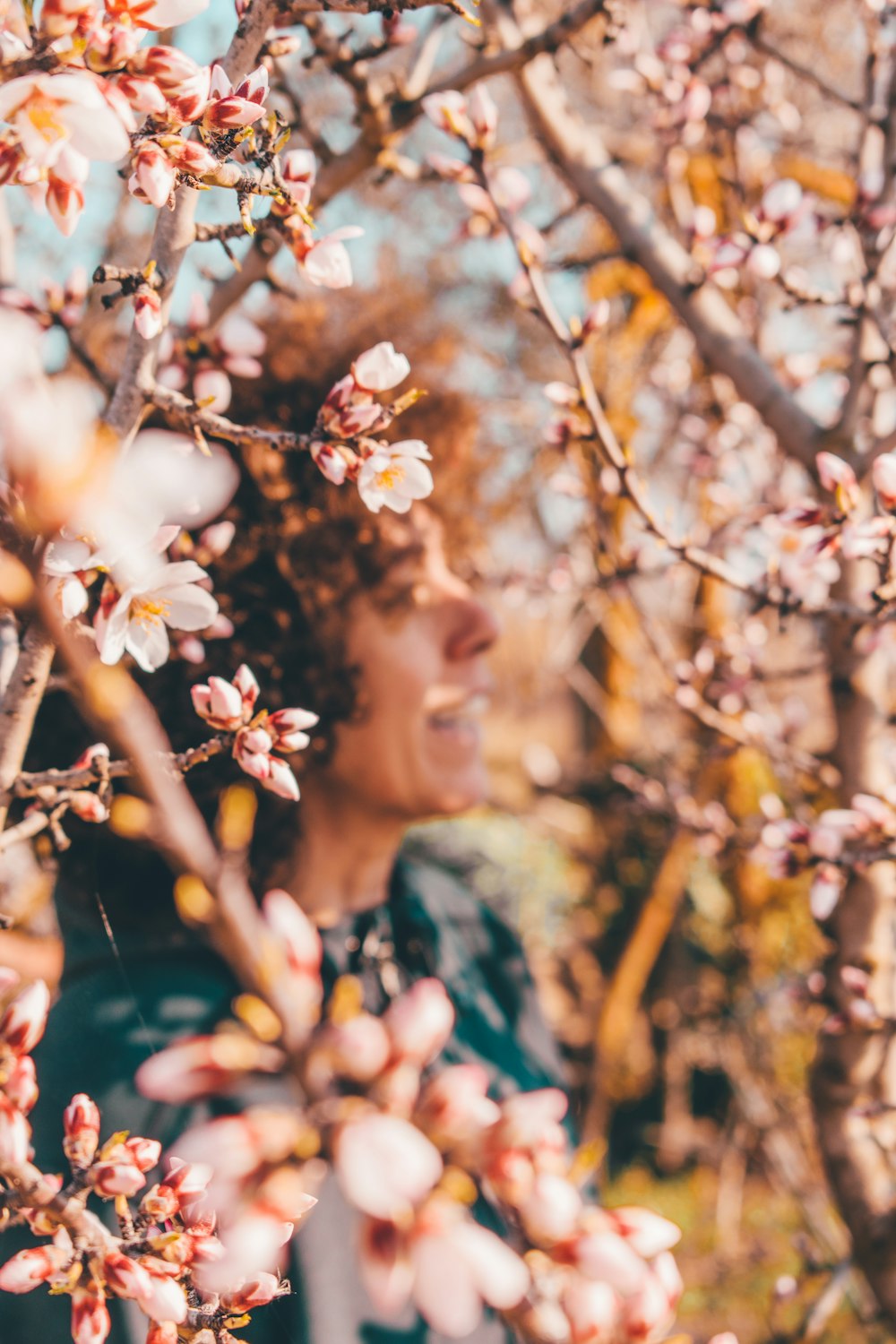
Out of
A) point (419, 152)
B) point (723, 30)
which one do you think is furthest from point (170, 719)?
point (419, 152)

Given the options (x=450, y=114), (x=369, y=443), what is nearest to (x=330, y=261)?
(x=369, y=443)

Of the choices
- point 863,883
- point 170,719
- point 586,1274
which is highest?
point 586,1274

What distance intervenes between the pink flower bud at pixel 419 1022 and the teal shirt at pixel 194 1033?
641 mm

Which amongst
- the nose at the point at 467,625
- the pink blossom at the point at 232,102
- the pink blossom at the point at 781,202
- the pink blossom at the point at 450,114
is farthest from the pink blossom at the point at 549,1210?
Answer: the pink blossom at the point at 781,202

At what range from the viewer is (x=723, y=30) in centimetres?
197

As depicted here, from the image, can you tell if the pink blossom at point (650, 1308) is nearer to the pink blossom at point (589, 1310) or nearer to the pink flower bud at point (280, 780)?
the pink blossom at point (589, 1310)

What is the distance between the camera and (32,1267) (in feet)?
2.30

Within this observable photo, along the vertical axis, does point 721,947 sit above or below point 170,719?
below

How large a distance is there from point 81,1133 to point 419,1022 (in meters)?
0.41

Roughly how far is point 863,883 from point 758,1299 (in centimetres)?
324

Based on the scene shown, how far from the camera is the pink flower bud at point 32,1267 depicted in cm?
70

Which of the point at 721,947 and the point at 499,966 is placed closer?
the point at 499,966

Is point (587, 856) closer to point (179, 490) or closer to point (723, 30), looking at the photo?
point (723, 30)

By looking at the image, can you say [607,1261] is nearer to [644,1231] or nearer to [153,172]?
[644,1231]
